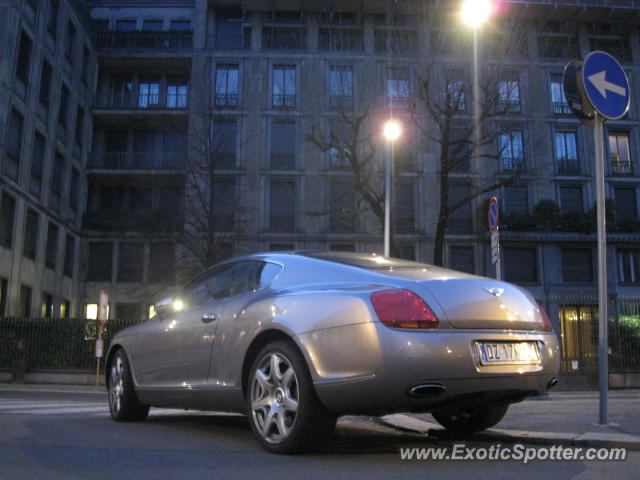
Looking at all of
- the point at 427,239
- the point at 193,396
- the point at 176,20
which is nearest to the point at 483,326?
the point at 193,396

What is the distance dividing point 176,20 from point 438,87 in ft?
77.9

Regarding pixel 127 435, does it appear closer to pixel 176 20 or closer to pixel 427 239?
pixel 427 239

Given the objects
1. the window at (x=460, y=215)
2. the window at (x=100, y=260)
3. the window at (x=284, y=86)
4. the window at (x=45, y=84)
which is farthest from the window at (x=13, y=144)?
the window at (x=460, y=215)

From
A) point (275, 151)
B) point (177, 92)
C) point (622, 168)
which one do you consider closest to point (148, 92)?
point (177, 92)

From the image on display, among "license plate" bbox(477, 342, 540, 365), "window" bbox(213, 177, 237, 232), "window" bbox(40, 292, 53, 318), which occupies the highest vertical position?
"window" bbox(213, 177, 237, 232)

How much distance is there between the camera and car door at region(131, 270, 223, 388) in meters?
5.01

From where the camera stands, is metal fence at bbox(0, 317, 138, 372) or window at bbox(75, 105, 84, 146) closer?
metal fence at bbox(0, 317, 138, 372)

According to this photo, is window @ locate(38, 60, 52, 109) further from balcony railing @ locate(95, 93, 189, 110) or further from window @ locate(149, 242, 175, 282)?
window @ locate(149, 242, 175, 282)

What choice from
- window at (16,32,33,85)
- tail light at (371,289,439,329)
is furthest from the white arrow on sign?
window at (16,32,33,85)

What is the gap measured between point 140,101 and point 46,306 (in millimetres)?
13200

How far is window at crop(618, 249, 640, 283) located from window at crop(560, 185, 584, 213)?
3.35 metres

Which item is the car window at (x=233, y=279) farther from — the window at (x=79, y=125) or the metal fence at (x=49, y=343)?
the window at (x=79, y=125)

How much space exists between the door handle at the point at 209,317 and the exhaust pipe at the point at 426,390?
70.1 inches

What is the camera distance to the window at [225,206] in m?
26.1
